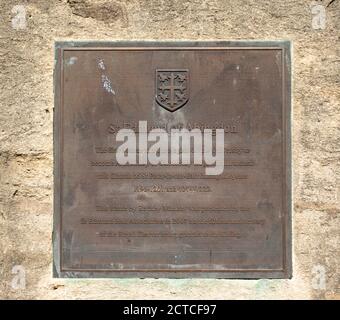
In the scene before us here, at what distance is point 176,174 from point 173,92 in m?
0.47

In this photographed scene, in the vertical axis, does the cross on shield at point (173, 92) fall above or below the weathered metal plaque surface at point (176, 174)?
above

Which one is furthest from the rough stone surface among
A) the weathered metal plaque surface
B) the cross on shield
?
the cross on shield

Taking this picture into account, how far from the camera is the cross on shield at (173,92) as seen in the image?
3889 millimetres

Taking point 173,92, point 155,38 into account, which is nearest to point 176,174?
point 173,92

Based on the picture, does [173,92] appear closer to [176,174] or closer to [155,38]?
[155,38]

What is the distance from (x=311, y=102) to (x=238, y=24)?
62 cm

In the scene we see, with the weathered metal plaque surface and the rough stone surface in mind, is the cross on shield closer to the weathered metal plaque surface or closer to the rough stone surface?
the weathered metal plaque surface

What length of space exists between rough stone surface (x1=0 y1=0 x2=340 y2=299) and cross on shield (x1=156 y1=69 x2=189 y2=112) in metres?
0.27

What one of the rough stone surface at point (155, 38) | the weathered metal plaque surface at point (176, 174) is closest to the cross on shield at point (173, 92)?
the weathered metal plaque surface at point (176, 174)

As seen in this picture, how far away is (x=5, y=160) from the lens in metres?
3.95

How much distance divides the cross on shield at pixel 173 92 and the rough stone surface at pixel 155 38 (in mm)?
269

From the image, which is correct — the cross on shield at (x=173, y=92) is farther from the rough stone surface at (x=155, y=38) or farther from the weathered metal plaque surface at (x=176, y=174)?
the rough stone surface at (x=155, y=38)

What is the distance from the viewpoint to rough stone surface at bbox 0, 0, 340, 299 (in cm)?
388

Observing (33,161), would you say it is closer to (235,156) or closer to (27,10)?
(27,10)
